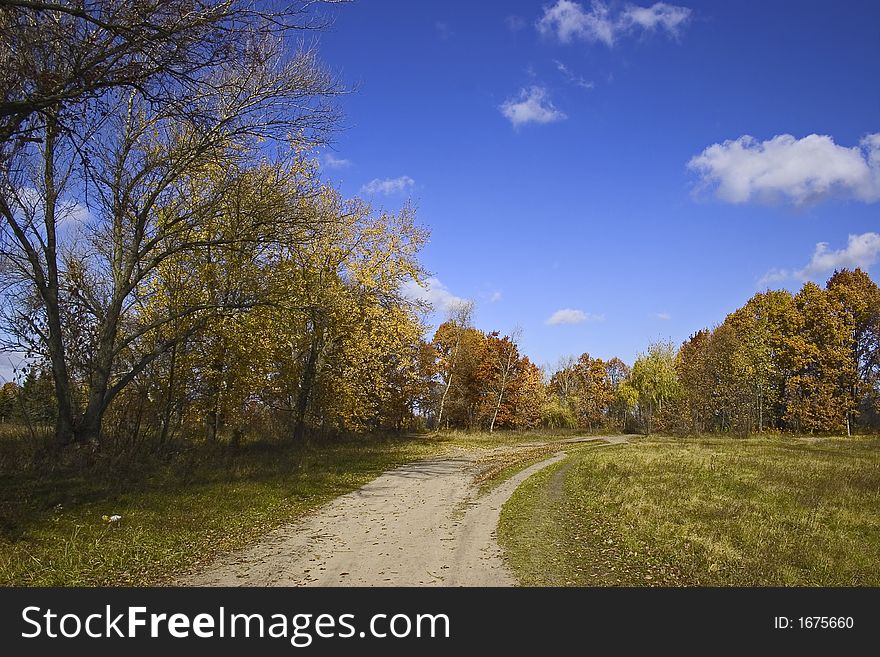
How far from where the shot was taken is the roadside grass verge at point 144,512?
741 cm

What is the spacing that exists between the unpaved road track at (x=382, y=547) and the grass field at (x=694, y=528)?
60cm

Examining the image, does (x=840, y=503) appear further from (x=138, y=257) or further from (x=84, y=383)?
(x=84, y=383)

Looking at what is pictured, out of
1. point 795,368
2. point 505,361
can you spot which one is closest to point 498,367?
point 505,361

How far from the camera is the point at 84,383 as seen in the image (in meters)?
15.4

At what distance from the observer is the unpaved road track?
714 centimetres

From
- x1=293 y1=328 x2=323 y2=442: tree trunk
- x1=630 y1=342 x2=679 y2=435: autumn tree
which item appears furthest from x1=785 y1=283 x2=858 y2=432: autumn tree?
Result: x1=293 y1=328 x2=323 y2=442: tree trunk

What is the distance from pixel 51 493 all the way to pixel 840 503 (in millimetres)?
18320

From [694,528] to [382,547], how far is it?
611 cm

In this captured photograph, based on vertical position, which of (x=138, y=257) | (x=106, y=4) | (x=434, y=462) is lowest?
(x=434, y=462)

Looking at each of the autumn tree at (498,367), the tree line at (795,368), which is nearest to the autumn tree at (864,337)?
the tree line at (795,368)

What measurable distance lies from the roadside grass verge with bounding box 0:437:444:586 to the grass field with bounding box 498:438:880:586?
16.2 ft

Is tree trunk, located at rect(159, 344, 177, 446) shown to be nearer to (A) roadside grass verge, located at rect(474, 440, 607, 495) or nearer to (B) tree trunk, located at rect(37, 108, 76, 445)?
(B) tree trunk, located at rect(37, 108, 76, 445)

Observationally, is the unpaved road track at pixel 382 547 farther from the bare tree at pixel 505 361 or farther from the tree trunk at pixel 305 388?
the bare tree at pixel 505 361

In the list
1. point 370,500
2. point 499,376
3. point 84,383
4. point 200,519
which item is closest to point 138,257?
point 84,383
